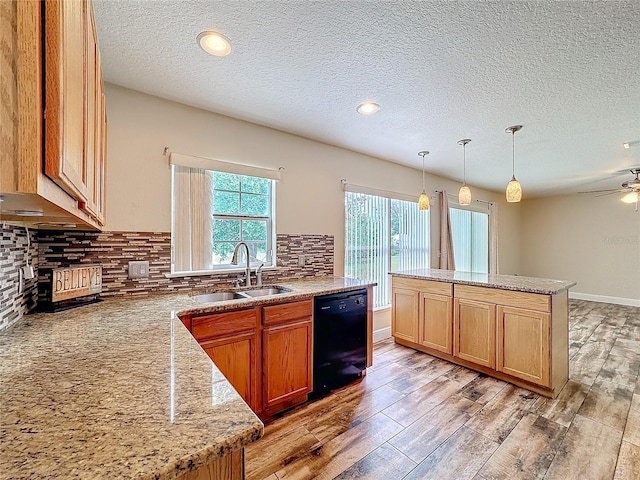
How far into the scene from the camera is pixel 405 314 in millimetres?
3500

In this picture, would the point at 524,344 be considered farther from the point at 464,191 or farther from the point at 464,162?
the point at 464,162

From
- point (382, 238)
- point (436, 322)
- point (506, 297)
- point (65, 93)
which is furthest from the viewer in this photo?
point (382, 238)

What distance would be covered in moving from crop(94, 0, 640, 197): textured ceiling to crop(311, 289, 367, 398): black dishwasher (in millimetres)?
1660

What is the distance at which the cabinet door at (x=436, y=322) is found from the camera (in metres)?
3.07

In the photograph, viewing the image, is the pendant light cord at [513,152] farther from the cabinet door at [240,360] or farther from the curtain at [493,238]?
the cabinet door at [240,360]

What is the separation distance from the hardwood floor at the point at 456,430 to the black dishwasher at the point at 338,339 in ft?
0.47

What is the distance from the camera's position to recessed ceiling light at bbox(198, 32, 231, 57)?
158 cm

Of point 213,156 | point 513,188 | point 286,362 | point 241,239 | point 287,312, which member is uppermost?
point 213,156

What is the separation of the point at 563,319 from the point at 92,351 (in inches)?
136

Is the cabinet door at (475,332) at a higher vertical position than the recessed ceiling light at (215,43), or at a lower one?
lower

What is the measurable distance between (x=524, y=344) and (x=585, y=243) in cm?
560

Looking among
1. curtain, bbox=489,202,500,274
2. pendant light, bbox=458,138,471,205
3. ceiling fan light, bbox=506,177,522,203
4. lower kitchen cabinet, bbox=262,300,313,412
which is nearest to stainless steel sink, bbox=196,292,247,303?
lower kitchen cabinet, bbox=262,300,313,412

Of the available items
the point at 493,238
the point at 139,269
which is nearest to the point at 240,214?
the point at 139,269

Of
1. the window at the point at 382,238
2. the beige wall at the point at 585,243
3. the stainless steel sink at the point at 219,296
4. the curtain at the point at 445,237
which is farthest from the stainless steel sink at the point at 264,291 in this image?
the beige wall at the point at 585,243
